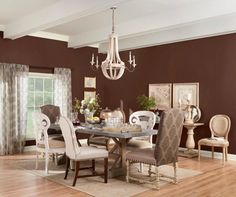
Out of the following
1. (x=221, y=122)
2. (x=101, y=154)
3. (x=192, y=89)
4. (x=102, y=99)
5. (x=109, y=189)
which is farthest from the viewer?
(x=102, y=99)

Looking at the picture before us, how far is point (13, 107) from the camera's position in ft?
21.6

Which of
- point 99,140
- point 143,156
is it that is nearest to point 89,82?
point 99,140

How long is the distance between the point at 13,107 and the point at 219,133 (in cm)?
461

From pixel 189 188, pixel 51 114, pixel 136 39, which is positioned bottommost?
pixel 189 188

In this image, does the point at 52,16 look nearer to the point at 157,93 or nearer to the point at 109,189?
the point at 109,189

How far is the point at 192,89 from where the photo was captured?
22.4ft

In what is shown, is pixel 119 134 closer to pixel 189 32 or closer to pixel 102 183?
pixel 102 183

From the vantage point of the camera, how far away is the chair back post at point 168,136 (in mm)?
3945

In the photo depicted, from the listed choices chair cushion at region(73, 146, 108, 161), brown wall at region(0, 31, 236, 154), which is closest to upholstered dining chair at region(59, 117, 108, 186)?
chair cushion at region(73, 146, 108, 161)

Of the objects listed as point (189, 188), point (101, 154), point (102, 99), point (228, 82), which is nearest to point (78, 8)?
point (101, 154)

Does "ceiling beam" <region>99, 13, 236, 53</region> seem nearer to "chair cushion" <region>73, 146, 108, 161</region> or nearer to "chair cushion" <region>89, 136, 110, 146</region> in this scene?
"chair cushion" <region>89, 136, 110, 146</region>

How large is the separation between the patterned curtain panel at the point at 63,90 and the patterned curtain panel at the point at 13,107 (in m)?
0.86

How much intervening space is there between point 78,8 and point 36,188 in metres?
2.74

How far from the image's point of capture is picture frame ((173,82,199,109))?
675 cm
